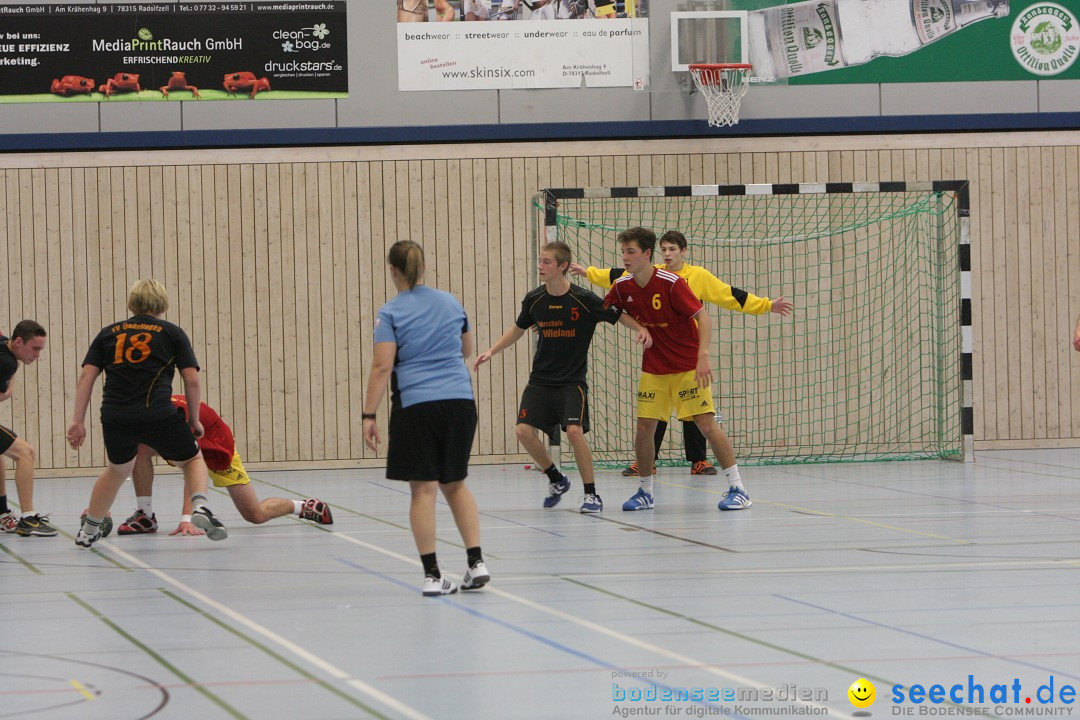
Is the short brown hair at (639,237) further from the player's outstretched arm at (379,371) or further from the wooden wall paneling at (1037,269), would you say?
the wooden wall paneling at (1037,269)

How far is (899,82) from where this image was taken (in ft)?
51.6

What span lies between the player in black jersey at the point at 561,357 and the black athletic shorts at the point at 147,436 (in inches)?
98.4

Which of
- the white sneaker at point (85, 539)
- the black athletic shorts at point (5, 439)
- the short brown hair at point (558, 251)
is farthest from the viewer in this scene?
the short brown hair at point (558, 251)

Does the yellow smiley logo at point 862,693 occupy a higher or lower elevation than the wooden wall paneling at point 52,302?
lower

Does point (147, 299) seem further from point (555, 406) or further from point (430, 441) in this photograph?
point (555, 406)

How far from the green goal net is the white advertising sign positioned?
1.53 m

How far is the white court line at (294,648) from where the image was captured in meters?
4.31

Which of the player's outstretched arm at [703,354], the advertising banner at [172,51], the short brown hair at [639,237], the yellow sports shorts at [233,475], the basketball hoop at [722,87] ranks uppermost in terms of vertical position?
the advertising banner at [172,51]

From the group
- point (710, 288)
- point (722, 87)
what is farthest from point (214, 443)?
point (722, 87)

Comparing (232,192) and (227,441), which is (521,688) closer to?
(227,441)

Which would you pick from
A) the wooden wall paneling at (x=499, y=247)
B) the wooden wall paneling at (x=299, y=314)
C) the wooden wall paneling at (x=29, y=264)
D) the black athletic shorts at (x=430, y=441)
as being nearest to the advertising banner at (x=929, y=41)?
the wooden wall paneling at (x=499, y=247)

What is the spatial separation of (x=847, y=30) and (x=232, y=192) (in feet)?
23.8

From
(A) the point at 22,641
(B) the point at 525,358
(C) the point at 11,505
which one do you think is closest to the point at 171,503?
(C) the point at 11,505

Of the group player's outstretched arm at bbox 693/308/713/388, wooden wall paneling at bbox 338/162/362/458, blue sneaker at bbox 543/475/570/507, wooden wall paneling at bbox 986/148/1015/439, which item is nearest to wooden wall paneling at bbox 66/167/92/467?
wooden wall paneling at bbox 338/162/362/458
